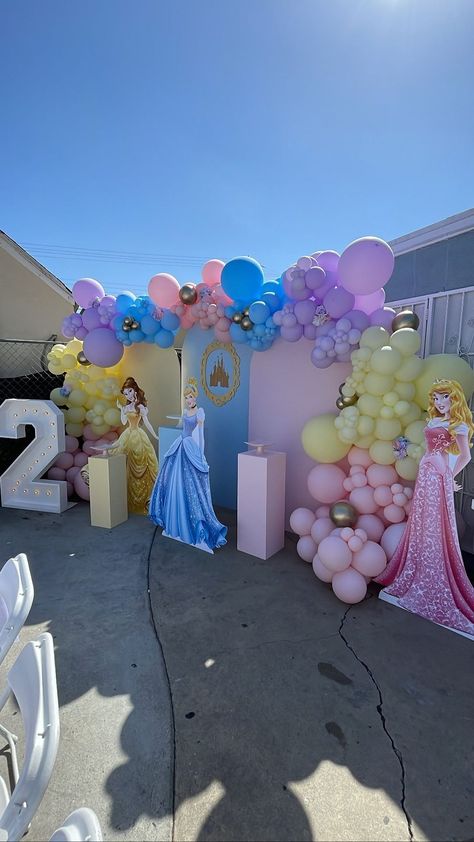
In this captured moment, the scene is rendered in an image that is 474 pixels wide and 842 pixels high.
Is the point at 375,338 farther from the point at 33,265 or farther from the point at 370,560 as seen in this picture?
the point at 33,265

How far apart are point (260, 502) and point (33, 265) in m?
7.66

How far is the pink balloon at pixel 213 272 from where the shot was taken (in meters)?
4.52

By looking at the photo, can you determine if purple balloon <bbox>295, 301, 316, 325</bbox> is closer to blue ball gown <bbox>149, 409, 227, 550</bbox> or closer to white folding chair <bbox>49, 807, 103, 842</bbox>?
blue ball gown <bbox>149, 409, 227, 550</bbox>

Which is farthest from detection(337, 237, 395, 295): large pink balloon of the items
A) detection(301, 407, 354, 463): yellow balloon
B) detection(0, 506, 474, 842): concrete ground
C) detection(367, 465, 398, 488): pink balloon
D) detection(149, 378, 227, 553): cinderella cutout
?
detection(0, 506, 474, 842): concrete ground

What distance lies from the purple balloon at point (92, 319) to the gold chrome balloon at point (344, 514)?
3854mm

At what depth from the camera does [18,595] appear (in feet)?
5.68

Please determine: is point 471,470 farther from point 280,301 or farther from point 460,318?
point 280,301

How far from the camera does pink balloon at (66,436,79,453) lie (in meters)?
5.83

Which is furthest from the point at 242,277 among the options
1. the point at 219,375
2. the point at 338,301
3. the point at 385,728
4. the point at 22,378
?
the point at 22,378

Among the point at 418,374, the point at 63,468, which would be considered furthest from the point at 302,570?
the point at 63,468

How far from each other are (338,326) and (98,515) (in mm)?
3385

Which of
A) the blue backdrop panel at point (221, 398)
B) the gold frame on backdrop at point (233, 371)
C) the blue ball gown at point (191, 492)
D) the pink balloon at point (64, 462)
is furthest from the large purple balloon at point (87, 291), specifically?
the blue ball gown at point (191, 492)

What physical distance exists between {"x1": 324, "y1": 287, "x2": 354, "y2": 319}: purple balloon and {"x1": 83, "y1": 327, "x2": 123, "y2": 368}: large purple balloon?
297 cm

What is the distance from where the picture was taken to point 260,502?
3.94 m
